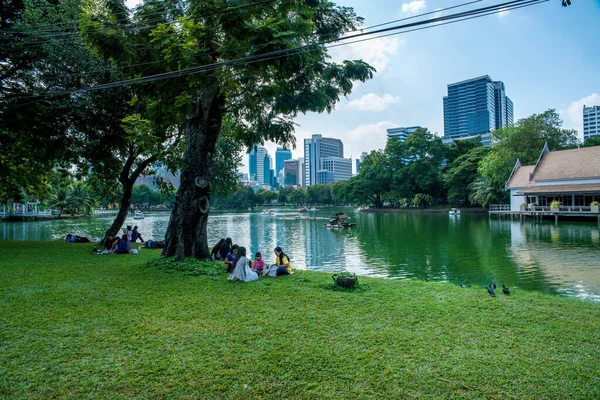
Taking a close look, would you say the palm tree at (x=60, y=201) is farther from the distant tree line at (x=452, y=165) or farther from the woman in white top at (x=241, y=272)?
the woman in white top at (x=241, y=272)

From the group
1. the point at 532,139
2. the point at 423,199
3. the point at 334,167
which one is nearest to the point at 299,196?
the point at 423,199

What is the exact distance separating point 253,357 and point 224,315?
1.73m

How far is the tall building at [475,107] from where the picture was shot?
165875 mm

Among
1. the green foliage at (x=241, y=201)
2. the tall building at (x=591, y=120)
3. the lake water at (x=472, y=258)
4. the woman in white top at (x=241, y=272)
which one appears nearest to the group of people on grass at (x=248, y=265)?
the woman in white top at (x=241, y=272)

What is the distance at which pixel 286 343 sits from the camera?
472 cm

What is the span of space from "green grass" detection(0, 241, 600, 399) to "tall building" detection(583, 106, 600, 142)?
8170 inches

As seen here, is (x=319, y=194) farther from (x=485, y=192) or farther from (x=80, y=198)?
(x=80, y=198)

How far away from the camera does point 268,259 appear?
717 inches

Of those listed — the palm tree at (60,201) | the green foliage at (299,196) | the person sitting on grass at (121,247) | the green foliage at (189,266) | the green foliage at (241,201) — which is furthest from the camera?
the green foliage at (299,196)

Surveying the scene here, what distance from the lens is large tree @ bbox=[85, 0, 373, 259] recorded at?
8352 mm

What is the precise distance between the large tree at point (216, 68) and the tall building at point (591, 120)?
667ft

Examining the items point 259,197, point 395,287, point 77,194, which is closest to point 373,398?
point 395,287

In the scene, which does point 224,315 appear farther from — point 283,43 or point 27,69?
point 27,69

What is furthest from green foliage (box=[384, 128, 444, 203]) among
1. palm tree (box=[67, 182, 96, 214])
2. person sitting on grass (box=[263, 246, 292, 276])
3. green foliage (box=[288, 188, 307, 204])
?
person sitting on grass (box=[263, 246, 292, 276])
